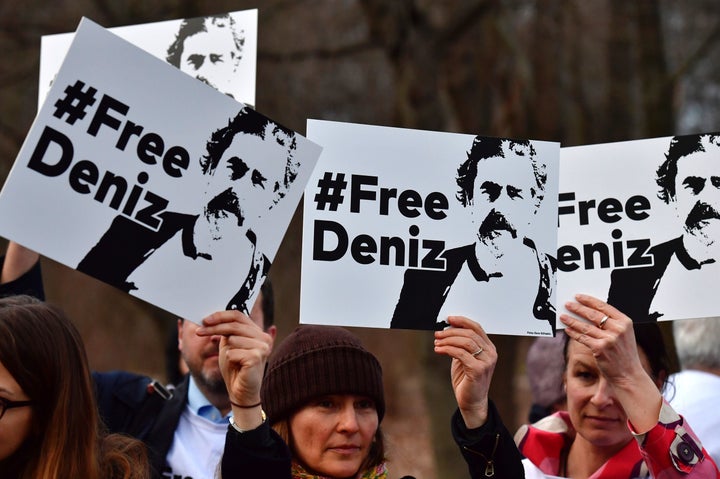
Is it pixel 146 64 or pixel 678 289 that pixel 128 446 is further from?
pixel 678 289

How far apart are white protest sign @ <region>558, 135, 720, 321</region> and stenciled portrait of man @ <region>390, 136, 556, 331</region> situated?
13cm

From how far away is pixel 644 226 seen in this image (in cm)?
351

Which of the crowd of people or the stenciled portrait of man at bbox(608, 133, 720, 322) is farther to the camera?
the stenciled portrait of man at bbox(608, 133, 720, 322)

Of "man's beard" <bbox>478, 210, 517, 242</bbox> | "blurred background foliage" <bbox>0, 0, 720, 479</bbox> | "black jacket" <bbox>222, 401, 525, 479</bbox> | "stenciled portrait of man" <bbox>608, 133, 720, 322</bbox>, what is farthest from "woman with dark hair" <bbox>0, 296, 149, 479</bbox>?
"blurred background foliage" <bbox>0, 0, 720, 479</bbox>

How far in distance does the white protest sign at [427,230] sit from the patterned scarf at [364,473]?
46 centimetres

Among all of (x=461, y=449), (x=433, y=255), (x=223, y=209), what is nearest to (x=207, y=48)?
(x=223, y=209)

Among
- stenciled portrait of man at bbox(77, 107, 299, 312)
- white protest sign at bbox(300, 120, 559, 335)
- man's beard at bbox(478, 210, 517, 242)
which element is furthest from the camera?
man's beard at bbox(478, 210, 517, 242)

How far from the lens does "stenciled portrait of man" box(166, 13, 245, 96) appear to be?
404cm

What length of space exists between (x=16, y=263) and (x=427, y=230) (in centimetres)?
142

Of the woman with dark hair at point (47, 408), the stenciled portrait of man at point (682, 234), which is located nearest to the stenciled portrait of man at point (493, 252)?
the stenciled portrait of man at point (682, 234)

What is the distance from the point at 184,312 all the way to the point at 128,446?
42 cm

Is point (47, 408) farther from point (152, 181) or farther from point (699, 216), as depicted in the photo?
point (699, 216)

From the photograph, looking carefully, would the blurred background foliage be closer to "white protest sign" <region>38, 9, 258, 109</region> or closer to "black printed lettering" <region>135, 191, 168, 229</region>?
"white protest sign" <region>38, 9, 258, 109</region>

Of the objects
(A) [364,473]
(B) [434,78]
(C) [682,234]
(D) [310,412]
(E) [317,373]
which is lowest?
(A) [364,473]
